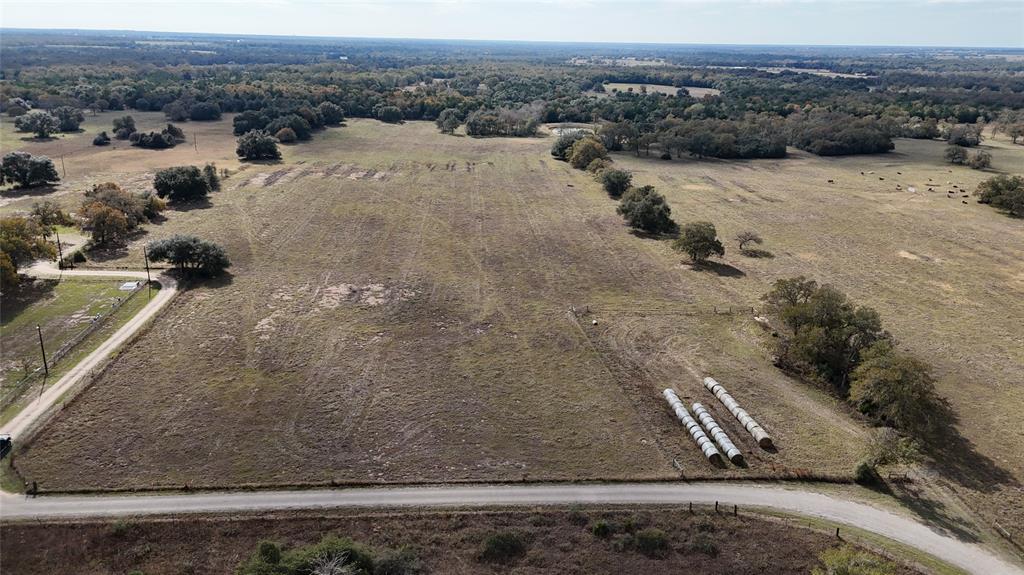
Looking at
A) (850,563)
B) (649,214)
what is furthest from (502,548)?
(649,214)

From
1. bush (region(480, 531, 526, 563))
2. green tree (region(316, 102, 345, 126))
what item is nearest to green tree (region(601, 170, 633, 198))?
bush (region(480, 531, 526, 563))

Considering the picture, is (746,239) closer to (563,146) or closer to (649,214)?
(649,214)

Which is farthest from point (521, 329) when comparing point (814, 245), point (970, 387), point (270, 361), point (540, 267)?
point (814, 245)

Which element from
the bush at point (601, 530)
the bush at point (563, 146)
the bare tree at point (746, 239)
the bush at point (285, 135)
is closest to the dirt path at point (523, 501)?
the bush at point (601, 530)

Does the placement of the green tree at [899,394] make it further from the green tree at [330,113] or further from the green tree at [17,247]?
the green tree at [330,113]

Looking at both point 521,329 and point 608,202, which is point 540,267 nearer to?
point 521,329

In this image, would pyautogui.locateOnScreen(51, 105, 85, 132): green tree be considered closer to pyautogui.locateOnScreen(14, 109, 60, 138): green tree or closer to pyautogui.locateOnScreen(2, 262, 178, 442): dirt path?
pyautogui.locateOnScreen(14, 109, 60, 138): green tree
